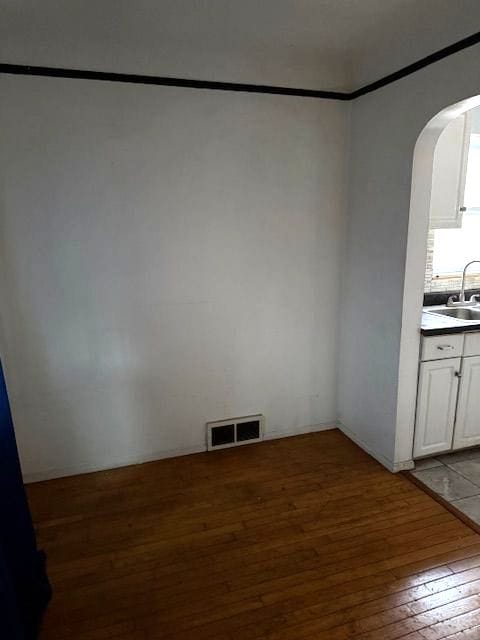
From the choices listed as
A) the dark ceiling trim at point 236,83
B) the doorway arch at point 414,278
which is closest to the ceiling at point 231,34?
the dark ceiling trim at point 236,83

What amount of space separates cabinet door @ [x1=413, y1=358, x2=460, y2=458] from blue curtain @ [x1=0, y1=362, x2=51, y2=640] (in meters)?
2.25

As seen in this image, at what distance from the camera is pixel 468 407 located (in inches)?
109

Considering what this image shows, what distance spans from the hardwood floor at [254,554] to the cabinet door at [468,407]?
57 cm

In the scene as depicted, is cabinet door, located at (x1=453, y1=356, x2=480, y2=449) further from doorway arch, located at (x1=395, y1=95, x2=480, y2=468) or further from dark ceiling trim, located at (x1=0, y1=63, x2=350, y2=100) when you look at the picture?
dark ceiling trim, located at (x1=0, y1=63, x2=350, y2=100)

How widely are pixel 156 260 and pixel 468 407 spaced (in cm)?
229

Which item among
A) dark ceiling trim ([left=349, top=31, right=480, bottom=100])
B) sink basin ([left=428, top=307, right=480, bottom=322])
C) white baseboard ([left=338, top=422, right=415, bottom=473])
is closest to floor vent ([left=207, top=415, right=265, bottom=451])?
white baseboard ([left=338, top=422, right=415, bottom=473])

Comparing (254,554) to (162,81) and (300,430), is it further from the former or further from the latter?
(162,81)

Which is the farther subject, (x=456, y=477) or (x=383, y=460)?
(x=383, y=460)

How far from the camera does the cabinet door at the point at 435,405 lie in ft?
8.71

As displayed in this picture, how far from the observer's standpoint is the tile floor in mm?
2418

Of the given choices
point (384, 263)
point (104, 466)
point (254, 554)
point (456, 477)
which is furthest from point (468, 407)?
point (104, 466)

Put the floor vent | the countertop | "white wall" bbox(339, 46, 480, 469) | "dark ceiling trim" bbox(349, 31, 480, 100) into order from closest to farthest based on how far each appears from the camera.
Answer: "dark ceiling trim" bbox(349, 31, 480, 100), "white wall" bbox(339, 46, 480, 469), the countertop, the floor vent

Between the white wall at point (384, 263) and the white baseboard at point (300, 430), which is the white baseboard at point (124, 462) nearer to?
the white baseboard at point (300, 430)

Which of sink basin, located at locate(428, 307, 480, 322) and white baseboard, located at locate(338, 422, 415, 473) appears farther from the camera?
sink basin, located at locate(428, 307, 480, 322)
